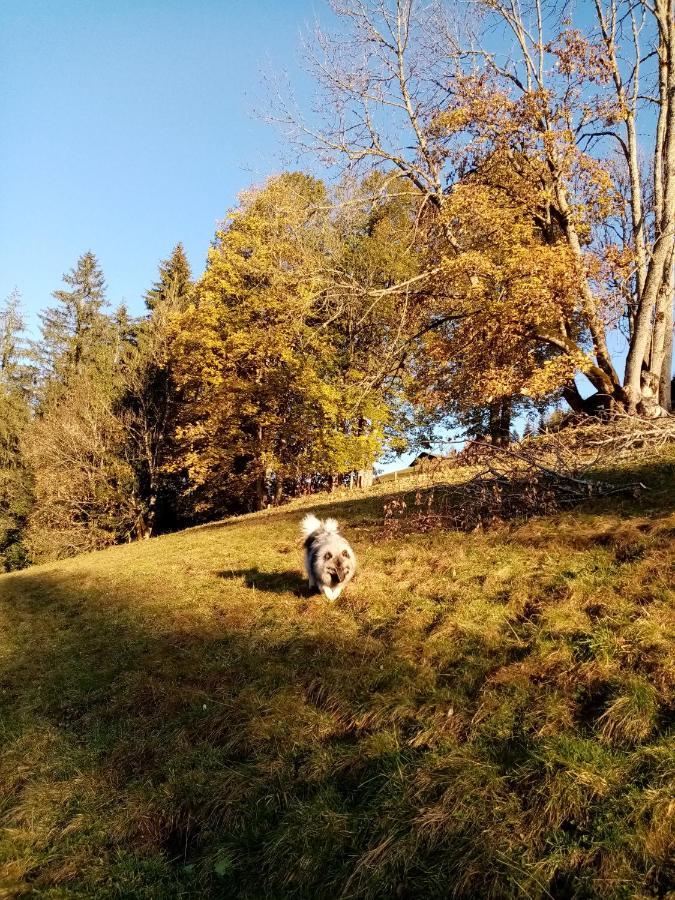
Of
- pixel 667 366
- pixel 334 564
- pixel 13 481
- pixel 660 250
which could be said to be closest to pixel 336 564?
pixel 334 564

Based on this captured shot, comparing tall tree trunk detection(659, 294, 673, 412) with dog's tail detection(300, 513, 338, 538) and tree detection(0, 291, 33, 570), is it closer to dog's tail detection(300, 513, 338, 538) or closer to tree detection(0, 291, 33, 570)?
dog's tail detection(300, 513, 338, 538)

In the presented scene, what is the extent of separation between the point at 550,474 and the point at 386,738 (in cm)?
683

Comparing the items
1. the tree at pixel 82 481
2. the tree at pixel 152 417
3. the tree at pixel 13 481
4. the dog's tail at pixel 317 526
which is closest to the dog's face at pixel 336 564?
the dog's tail at pixel 317 526

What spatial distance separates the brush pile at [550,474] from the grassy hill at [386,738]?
892mm

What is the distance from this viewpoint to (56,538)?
3044 cm

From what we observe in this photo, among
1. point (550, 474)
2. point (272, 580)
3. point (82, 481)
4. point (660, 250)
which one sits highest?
point (660, 250)

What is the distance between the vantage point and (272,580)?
1038 centimetres

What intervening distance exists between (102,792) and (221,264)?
2509cm

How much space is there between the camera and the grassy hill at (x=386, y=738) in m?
3.31

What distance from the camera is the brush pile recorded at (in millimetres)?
9711

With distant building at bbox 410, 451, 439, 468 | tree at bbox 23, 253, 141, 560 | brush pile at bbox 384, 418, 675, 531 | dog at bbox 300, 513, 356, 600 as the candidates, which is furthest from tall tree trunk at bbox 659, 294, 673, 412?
tree at bbox 23, 253, 141, 560

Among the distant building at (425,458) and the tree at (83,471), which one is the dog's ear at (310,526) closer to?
the distant building at (425,458)

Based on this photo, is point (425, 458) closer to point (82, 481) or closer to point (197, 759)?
point (197, 759)

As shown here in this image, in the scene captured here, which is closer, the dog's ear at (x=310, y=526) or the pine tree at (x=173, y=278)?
the dog's ear at (x=310, y=526)
